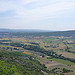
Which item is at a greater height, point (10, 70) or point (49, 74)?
point (10, 70)

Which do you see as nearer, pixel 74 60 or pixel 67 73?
pixel 67 73

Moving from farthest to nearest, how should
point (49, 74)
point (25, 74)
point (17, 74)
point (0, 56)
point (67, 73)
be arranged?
point (0, 56) → point (67, 73) → point (49, 74) → point (25, 74) → point (17, 74)

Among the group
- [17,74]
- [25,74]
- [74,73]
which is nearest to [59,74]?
[74,73]

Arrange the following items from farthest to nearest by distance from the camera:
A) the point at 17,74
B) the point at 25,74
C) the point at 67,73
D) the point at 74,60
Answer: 1. the point at 74,60
2. the point at 67,73
3. the point at 25,74
4. the point at 17,74

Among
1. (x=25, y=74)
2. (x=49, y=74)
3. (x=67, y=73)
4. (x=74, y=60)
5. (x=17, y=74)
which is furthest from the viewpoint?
(x=74, y=60)

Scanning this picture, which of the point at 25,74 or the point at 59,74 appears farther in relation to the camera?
the point at 59,74

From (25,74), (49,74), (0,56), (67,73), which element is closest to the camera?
(25,74)

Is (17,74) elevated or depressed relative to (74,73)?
elevated

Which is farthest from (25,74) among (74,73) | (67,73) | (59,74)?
(74,73)

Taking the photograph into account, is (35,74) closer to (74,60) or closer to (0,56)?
(0,56)
